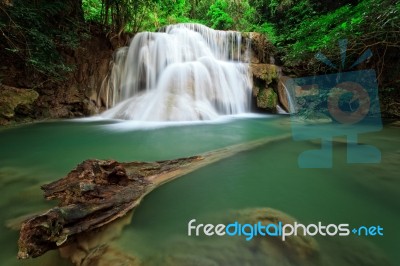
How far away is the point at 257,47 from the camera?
36.0 feet

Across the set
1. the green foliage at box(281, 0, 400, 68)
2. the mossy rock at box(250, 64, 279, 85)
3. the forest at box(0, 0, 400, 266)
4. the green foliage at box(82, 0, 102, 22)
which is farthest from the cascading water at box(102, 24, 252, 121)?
the green foliage at box(281, 0, 400, 68)

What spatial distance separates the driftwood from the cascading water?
16.5 feet

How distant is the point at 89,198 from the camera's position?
1759 millimetres

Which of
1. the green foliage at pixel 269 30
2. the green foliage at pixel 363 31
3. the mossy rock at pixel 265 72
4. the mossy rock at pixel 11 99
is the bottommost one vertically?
the mossy rock at pixel 11 99

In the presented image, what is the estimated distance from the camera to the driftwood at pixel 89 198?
131 cm

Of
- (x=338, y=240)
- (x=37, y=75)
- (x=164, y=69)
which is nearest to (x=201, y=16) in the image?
(x=164, y=69)

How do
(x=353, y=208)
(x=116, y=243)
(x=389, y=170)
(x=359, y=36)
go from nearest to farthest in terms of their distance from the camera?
(x=116, y=243) < (x=353, y=208) < (x=389, y=170) < (x=359, y=36)

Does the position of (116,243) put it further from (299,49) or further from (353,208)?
(299,49)

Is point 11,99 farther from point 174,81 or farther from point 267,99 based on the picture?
point 267,99

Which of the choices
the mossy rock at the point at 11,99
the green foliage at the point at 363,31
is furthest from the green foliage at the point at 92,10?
the green foliage at the point at 363,31

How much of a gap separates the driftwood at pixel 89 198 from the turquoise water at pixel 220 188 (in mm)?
113

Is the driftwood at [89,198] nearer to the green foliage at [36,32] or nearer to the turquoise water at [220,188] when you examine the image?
the turquoise water at [220,188]

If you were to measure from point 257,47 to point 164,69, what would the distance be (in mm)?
4634

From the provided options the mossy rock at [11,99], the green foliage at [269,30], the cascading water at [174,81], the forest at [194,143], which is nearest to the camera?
the forest at [194,143]
